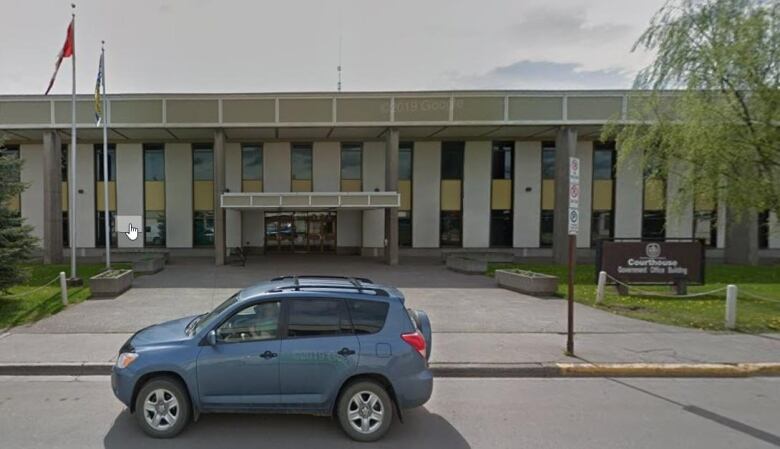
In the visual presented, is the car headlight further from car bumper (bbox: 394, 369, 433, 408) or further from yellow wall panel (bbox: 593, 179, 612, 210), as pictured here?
yellow wall panel (bbox: 593, 179, 612, 210)

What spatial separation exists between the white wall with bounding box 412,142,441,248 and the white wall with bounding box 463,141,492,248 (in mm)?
1618

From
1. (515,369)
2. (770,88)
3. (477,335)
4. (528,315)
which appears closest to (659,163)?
(770,88)

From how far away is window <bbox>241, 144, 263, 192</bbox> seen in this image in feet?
74.2

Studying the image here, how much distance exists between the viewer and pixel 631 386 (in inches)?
222

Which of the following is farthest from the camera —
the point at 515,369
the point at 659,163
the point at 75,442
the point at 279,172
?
the point at 279,172

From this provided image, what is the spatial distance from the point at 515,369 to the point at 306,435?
3.44 metres

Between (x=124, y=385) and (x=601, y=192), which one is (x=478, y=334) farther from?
(x=601, y=192)

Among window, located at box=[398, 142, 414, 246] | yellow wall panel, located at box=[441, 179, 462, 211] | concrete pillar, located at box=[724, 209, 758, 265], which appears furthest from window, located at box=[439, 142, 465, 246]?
concrete pillar, located at box=[724, 209, 758, 265]

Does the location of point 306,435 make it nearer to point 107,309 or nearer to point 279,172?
point 107,309

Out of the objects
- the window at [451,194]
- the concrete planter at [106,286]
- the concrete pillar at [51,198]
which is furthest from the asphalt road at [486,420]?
the window at [451,194]

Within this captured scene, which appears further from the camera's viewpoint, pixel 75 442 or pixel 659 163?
pixel 659 163

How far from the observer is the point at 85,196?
2194cm

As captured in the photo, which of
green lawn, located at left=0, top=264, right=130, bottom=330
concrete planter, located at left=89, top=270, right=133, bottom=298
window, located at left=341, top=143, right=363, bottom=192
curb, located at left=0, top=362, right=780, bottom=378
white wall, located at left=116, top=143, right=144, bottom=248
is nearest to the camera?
curb, located at left=0, top=362, right=780, bottom=378

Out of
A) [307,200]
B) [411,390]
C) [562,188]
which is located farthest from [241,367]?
[562,188]
